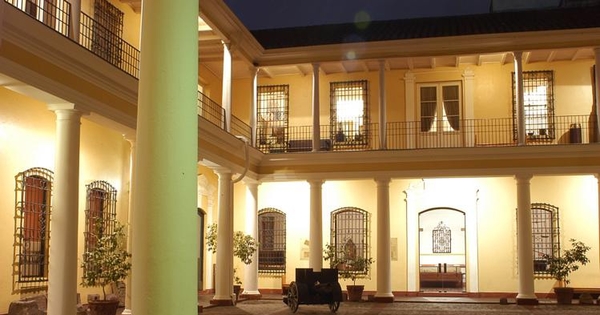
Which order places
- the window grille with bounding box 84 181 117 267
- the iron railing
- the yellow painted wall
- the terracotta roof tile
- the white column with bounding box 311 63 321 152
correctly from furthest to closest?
the terracotta roof tile < the white column with bounding box 311 63 321 152 < the window grille with bounding box 84 181 117 267 < the iron railing < the yellow painted wall

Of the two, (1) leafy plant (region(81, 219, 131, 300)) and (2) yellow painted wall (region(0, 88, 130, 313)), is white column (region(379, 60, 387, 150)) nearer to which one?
(2) yellow painted wall (region(0, 88, 130, 313))

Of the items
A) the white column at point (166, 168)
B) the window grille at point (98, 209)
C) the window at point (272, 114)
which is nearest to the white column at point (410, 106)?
the window at point (272, 114)

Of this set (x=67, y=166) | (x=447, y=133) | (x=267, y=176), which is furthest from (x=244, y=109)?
(x=67, y=166)

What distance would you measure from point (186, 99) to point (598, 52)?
19.7 meters

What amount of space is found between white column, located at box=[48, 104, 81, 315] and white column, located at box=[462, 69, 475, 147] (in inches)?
557

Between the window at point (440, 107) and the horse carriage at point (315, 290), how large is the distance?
311 inches

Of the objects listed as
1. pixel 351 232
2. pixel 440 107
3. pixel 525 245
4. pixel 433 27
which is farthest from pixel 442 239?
pixel 433 27

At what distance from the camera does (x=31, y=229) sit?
13.9m

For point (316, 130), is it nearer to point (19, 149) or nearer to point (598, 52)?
point (598, 52)

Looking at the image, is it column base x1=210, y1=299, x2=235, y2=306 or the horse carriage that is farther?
column base x1=210, y1=299, x2=235, y2=306

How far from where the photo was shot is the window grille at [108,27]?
1612 centimetres

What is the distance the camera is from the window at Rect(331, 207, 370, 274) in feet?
77.4

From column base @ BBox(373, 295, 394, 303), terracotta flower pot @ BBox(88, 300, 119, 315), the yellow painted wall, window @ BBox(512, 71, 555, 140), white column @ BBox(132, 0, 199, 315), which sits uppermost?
window @ BBox(512, 71, 555, 140)

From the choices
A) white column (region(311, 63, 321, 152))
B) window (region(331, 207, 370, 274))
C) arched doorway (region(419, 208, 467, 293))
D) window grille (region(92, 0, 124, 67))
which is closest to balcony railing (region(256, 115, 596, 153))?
white column (region(311, 63, 321, 152))
